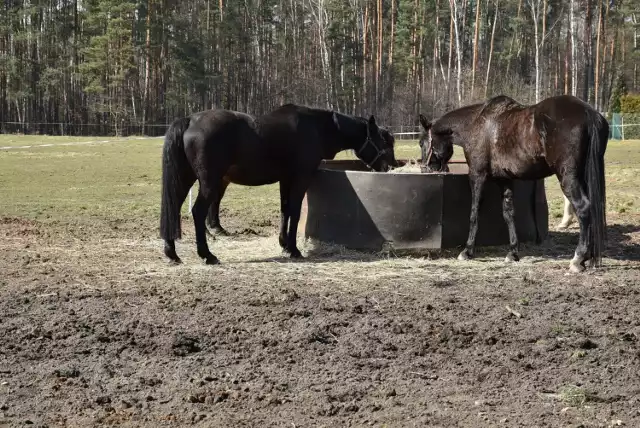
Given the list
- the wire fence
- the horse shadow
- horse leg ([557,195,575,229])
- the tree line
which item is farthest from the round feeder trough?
the tree line

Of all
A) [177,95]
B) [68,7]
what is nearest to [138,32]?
[177,95]

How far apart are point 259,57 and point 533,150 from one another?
59.6 meters

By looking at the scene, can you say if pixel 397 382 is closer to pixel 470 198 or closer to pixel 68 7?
pixel 470 198

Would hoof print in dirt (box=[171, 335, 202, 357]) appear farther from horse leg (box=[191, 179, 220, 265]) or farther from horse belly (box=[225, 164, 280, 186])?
horse belly (box=[225, 164, 280, 186])

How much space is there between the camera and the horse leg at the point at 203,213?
8945 mm

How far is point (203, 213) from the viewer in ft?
29.8

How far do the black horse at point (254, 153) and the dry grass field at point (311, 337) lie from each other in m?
0.59

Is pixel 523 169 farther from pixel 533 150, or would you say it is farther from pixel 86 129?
pixel 86 129

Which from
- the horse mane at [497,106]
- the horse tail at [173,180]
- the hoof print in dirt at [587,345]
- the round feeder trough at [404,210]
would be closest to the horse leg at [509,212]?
the round feeder trough at [404,210]

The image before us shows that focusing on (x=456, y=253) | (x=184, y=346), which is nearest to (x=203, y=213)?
(x=456, y=253)

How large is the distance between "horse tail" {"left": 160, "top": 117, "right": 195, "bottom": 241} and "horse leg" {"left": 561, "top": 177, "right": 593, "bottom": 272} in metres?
4.08

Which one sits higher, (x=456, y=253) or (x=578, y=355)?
(x=456, y=253)

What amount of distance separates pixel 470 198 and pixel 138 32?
5294cm

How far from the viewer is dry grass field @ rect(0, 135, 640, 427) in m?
4.65
